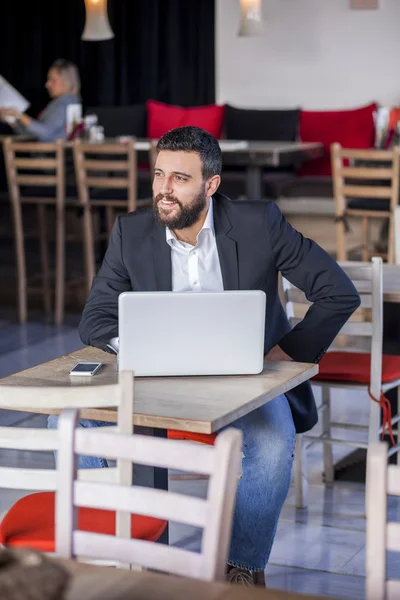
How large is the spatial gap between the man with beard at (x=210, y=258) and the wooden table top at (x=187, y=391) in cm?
24

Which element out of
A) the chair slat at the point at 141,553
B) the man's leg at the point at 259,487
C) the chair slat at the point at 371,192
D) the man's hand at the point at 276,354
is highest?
the chair slat at the point at 141,553

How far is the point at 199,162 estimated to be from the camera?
8.96 feet

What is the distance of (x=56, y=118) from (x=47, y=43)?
2230 millimetres

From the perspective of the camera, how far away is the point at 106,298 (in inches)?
108

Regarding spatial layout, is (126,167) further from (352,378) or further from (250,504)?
(250,504)

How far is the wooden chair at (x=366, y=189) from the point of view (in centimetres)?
614

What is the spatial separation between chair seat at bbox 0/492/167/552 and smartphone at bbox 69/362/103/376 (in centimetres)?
30

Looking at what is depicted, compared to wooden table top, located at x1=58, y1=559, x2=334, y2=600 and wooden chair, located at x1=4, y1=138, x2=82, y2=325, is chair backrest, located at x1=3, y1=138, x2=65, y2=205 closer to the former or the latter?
wooden chair, located at x1=4, y1=138, x2=82, y2=325

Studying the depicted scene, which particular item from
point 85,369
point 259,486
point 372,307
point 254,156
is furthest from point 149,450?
point 254,156

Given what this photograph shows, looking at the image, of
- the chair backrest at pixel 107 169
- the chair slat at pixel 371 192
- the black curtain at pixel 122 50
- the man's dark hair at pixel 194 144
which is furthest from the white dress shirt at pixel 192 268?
the black curtain at pixel 122 50

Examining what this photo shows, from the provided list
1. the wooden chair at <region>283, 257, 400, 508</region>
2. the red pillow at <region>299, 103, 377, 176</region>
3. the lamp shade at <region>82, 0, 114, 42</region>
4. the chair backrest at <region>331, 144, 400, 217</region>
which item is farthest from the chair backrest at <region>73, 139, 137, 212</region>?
the wooden chair at <region>283, 257, 400, 508</region>

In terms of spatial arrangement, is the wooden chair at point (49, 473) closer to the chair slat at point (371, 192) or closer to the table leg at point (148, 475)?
the table leg at point (148, 475)

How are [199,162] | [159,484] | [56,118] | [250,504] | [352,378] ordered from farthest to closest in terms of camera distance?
[56,118], [352,378], [199,162], [250,504], [159,484]

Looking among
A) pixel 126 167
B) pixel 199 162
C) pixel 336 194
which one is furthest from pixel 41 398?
pixel 336 194
